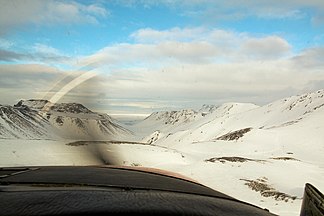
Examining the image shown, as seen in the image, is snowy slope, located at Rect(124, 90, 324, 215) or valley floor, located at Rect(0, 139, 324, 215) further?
snowy slope, located at Rect(124, 90, 324, 215)

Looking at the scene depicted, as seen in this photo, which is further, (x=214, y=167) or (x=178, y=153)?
(x=178, y=153)

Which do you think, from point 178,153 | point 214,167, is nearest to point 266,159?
point 178,153

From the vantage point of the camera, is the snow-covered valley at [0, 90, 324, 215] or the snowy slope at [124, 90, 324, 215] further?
the snowy slope at [124, 90, 324, 215]

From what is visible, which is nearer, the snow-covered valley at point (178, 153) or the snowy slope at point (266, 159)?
the snow-covered valley at point (178, 153)

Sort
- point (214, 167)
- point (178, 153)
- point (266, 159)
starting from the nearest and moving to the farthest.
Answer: point (214, 167)
point (266, 159)
point (178, 153)

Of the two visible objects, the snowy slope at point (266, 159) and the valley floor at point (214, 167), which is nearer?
the valley floor at point (214, 167)

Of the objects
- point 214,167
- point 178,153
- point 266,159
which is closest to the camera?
point 214,167

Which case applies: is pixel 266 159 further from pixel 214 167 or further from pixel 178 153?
pixel 214 167

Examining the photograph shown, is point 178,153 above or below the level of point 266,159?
below

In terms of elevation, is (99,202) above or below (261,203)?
above

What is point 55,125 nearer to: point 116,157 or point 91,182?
point 116,157

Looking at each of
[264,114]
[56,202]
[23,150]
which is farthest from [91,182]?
[264,114]
